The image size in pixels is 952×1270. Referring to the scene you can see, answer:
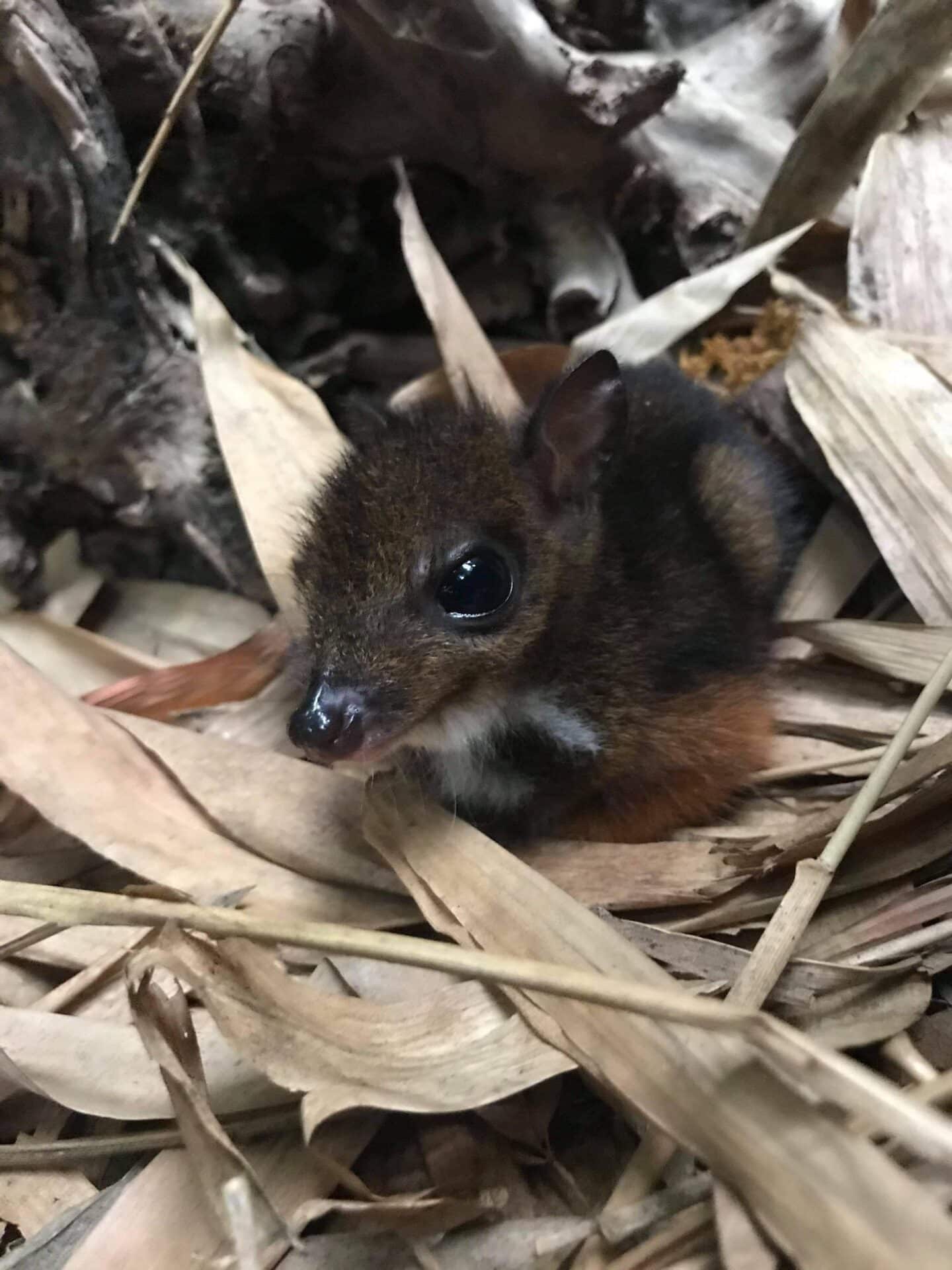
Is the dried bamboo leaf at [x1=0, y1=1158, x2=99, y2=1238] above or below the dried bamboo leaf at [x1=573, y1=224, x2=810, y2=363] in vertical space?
below

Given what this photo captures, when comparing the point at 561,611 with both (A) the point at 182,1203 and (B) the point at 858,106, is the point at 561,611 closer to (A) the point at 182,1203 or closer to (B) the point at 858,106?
(A) the point at 182,1203

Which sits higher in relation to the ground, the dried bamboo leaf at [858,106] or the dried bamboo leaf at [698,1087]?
the dried bamboo leaf at [858,106]

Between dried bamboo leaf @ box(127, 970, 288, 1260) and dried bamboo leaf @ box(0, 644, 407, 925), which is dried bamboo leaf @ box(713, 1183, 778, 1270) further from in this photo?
dried bamboo leaf @ box(0, 644, 407, 925)

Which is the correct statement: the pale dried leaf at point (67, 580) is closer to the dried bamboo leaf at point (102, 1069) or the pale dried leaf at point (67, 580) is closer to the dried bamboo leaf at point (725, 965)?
the dried bamboo leaf at point (102, 1069)

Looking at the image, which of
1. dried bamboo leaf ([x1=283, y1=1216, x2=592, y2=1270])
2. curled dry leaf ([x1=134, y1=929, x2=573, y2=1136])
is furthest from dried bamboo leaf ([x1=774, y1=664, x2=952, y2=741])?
dried bamboo leaf ([x1=283, y1=1216, x2=592, y2=1270])

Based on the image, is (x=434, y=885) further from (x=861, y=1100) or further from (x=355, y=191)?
(x=355, y=191)

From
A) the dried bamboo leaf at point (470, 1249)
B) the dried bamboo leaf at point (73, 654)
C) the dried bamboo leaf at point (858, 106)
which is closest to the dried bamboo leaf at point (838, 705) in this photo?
the dried bamboo leaf at point (470, 1249)

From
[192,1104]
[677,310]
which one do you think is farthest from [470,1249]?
[677,310]
